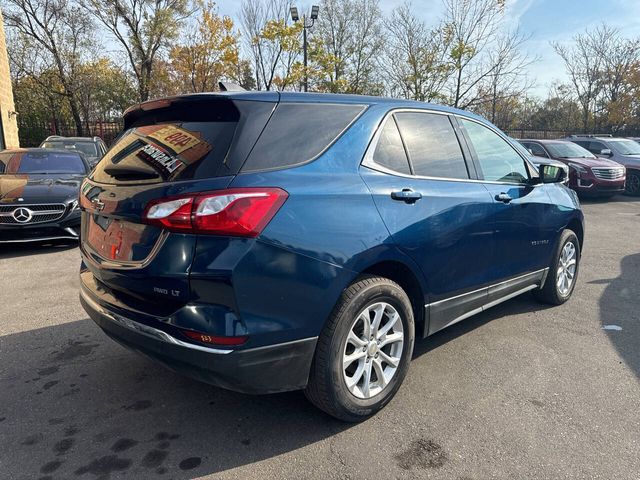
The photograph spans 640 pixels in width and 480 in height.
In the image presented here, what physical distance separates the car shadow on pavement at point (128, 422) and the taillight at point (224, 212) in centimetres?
118

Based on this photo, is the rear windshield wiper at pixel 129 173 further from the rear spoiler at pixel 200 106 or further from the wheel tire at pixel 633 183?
the wheel tire at pixel 633 183

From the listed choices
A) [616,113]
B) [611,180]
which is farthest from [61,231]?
[616,113]

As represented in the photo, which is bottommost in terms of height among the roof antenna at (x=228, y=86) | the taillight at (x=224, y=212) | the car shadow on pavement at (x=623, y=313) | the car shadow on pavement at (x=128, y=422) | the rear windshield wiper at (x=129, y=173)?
the car shadow on pavement at (x=623, y=313)

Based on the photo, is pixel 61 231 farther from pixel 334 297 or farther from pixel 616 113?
pixel 616 113

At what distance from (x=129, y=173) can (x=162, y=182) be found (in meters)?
0.36

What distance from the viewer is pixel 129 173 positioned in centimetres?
258

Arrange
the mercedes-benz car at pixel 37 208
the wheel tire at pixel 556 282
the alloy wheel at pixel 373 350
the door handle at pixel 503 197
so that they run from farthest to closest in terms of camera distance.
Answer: the mercedes-benz car at pixel 37 208 → the wheel tire at pixel 556 282 → the door handle at pixel 503 197 → the alloy wheel at pixel 373 350

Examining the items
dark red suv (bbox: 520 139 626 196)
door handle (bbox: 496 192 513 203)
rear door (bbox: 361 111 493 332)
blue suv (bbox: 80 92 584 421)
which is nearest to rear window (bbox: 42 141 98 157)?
blue suv (bbox: 80 92 584 421)

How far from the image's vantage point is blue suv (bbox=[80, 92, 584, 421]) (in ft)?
7.14

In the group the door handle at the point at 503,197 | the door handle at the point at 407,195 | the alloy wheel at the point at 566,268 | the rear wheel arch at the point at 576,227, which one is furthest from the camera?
the rear wheel arch at the point at 576,227

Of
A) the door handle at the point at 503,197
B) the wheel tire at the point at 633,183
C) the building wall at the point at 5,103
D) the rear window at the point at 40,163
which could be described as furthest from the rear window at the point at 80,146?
the wheel tire at the point at 633,183

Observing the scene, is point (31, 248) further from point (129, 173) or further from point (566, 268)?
point (566, 268)

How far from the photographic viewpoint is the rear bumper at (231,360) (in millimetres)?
2188

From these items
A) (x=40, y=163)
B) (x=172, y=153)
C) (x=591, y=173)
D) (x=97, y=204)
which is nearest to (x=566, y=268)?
(x=172, y=153)
